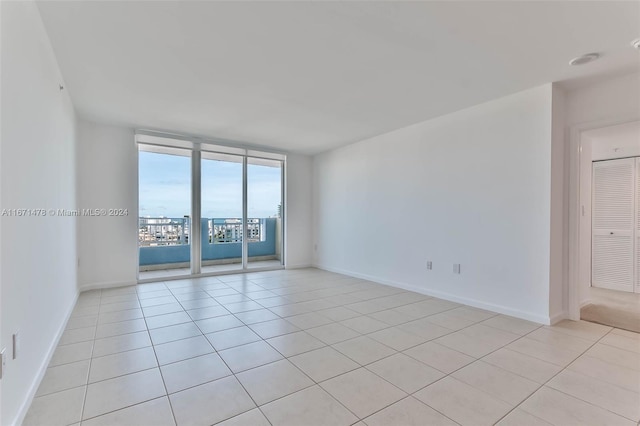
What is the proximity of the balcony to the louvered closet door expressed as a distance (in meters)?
6.01

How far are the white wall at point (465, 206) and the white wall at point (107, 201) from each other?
3.67 metres

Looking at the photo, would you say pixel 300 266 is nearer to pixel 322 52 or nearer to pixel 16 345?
pixel 322 52

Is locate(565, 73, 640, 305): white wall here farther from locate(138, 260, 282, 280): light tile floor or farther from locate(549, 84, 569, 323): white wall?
locate(138, 260, 282, 280): light tile floor

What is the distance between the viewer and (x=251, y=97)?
11.1ft

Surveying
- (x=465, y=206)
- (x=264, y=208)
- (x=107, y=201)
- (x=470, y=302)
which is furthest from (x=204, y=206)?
(x=470, y=302)

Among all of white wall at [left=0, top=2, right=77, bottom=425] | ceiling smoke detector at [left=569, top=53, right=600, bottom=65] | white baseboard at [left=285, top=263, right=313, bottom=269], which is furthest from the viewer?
white baseboard at [left=285, top=263, right=313, bottom=269]

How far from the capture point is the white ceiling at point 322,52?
6.45 feet

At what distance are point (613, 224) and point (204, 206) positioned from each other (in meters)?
6.65

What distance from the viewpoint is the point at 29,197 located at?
1855 millimetres

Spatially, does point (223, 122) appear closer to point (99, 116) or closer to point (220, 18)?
point (99, 116)

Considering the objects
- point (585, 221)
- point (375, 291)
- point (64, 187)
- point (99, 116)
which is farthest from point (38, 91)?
point (585, 221)

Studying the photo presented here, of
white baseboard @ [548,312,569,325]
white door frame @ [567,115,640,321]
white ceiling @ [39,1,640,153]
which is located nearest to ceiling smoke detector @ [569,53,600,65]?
white ceiling @ [39,1,640,153]

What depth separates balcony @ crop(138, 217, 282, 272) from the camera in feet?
19.3

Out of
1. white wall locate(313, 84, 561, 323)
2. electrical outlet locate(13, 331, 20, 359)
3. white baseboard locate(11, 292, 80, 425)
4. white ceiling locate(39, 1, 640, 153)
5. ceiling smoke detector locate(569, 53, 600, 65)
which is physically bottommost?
white baseboard locate(11, 292, 80, 425)
